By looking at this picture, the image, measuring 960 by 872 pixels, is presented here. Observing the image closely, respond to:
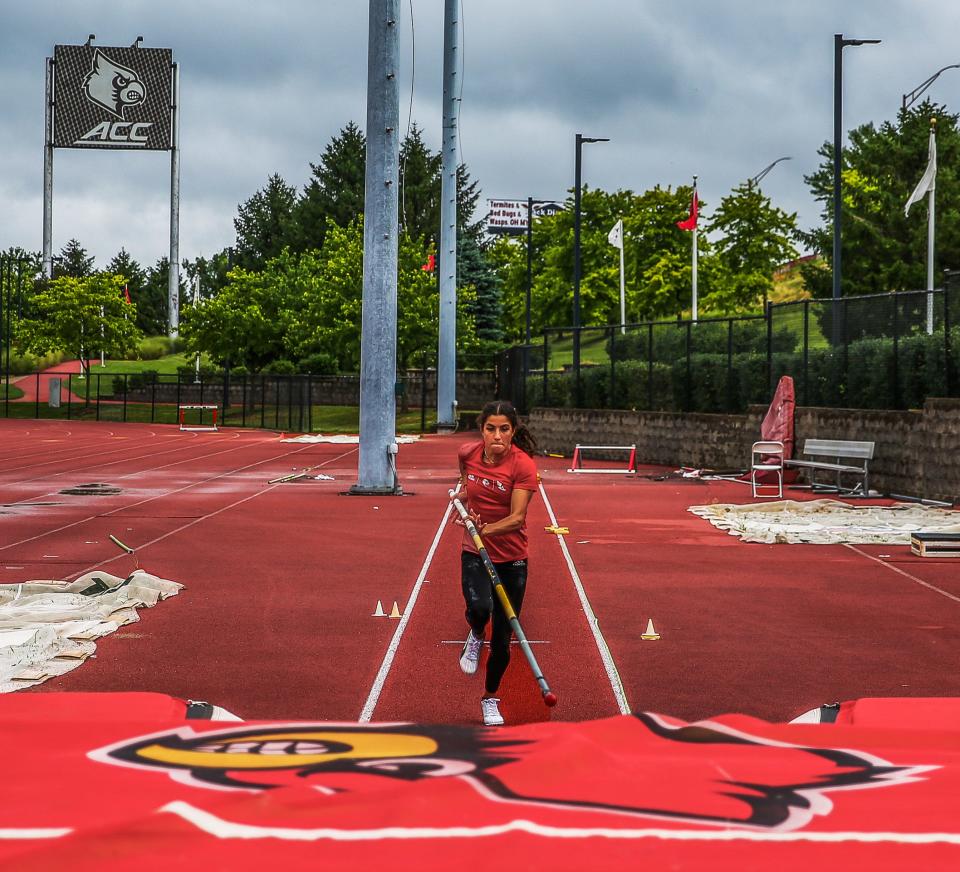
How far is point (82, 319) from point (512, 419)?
78057 millimetres

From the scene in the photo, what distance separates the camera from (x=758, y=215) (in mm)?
77125

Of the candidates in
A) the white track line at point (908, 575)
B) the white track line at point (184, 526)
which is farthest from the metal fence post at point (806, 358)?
the white track line at point (908, 575)

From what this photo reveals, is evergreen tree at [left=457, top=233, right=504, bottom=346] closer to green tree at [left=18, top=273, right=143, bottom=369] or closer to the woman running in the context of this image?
green tree at [left=18, top=273, right=143, bottom=369]

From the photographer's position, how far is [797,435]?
27156mm

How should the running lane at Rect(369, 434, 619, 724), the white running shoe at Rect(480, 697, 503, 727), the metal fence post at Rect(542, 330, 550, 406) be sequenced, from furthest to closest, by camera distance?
the metal fence post at Rect(542, 330, 550, 406)
the running lane at Rect(369, 434, 619, 724)
the white running shoe at Rect(480, 697, 503, 727)

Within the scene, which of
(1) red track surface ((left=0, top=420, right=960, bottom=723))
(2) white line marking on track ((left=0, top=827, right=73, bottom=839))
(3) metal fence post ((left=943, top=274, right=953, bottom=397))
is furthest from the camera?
(3) metal fence post ((left=943, top=274, right=953, bottom=397))

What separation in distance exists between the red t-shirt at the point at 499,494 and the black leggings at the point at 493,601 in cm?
7

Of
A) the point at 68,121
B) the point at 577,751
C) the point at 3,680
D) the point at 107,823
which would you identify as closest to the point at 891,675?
the point at 577,751

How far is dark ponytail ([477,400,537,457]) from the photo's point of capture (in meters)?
7.59

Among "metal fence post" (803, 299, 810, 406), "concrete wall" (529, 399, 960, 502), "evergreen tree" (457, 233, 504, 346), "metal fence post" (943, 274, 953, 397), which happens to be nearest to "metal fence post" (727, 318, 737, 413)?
"concrete wall" (529, 399, 960, 502)

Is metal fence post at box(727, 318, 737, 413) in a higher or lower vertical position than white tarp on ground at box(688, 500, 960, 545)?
higher

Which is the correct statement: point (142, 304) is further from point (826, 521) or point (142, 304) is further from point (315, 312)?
point (826, 521)

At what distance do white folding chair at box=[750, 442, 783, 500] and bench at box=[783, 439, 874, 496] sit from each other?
291 millimetres

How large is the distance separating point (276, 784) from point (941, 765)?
221 cm
